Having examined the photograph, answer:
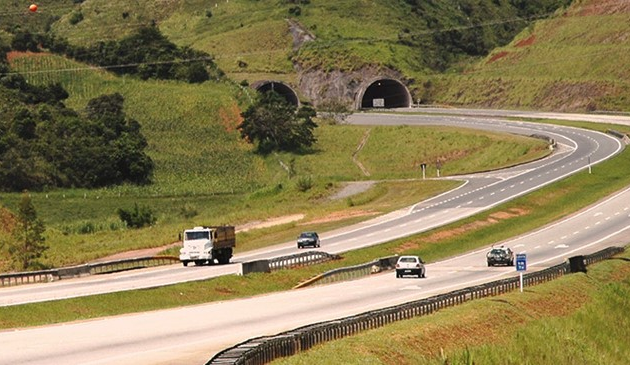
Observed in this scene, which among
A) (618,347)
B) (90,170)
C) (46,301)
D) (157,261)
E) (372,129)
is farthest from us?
(372,129)

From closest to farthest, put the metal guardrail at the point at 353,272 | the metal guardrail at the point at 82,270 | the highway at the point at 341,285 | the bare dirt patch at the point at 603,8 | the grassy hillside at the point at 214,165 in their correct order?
1. the highway at the point at 341,285
2. the metal guardrail at the point at 82,270
3. the metal guardrail at the point at 353,272
4. the grassy hillside at the point at 214,165
5. the bare dirt patch at the point at 603,8

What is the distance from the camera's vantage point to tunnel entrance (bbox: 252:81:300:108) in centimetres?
18075

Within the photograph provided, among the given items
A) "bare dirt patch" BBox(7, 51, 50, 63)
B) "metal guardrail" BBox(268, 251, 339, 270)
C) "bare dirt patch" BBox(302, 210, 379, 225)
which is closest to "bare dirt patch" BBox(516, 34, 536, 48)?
"bare dirt patch" BBox(7, 51, 50, 63)

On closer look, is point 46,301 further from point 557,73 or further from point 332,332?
point 557,73

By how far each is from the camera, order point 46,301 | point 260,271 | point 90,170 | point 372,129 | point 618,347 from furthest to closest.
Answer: point 372,129
point 90,170
point 260,271
point 46,301
point 618,347

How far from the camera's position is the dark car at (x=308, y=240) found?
8900 centimetres

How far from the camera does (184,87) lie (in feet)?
537

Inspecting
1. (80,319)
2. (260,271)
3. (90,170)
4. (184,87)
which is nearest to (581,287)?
(260,271)

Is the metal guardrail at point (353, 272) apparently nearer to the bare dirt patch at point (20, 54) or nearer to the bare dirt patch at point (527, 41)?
the bare dirt patch at point (20, 54)

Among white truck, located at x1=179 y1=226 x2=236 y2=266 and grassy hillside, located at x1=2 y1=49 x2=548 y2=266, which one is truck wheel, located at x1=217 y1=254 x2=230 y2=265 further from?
grassy hillside, located at x1=2 y1=49 x2=548 y2=266

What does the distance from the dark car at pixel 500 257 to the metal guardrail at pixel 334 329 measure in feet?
50.3

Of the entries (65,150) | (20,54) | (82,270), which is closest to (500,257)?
(82,270)

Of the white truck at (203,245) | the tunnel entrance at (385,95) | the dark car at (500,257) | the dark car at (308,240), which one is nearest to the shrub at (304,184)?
the dark car at (308,240)

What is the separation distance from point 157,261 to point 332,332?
4393 centimetres
